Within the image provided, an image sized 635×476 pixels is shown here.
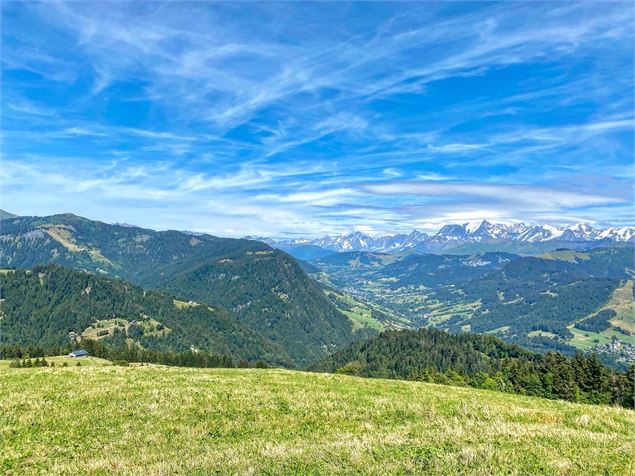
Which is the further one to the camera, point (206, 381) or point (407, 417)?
point (206, 381)

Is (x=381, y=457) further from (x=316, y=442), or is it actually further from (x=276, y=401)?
(x=276, y=401)

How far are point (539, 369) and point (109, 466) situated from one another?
4648 inches

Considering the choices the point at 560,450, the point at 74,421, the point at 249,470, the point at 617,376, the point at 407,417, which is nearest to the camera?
the point at 249,470

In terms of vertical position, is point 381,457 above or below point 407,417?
above

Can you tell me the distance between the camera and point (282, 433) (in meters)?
14.3

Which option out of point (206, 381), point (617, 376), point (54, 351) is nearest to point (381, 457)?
Result: point (206, 381)

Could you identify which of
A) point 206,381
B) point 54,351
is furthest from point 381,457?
point 54,351

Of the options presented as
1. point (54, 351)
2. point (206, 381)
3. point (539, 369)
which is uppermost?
point (206, 381)

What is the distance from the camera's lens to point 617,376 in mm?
89250

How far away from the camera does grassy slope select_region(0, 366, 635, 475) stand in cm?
1008

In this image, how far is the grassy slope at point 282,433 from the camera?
1008cm

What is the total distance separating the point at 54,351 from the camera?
160 meters

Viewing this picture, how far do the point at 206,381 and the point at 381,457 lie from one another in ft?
55.3

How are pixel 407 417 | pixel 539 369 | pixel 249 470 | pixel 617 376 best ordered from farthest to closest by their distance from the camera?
pixel 539 369 → pixel 617 376 → pixel 407 417 → pixel 249 470
